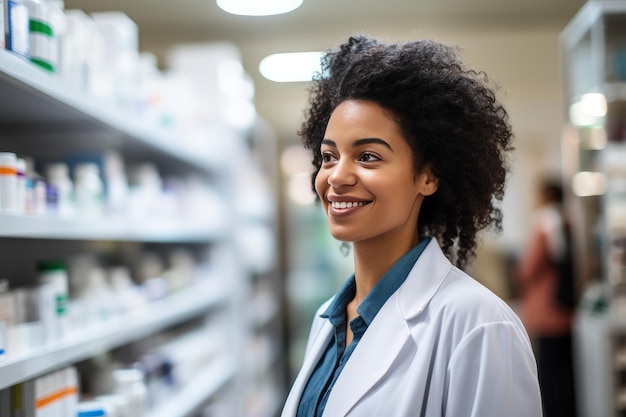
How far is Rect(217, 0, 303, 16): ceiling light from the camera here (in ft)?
6.84

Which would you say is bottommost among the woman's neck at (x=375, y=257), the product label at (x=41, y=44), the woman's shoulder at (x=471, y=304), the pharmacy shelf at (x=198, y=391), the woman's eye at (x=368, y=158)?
the pharmacy shelf at (x=198, y=391)

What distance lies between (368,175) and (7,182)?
81 centimetres

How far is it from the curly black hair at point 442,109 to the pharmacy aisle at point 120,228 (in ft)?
2.42

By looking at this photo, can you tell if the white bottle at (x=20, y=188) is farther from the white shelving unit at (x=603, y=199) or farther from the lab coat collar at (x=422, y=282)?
the white shelving unit at (x=603, y=199)

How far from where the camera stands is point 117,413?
6.25 feet

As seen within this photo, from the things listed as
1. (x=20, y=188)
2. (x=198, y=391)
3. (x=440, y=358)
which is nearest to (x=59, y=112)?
(x=20, y=188)

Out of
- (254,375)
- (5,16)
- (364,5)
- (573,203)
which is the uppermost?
(364,5)

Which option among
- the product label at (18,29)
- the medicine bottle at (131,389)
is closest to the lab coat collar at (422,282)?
the product label at (18,29)

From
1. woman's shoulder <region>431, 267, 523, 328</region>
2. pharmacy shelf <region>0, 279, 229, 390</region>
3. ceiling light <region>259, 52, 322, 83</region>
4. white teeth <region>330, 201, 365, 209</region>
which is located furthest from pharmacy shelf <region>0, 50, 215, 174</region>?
ceiling light <region>259, 52, 322, 83</region>

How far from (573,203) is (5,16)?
373 centimetres

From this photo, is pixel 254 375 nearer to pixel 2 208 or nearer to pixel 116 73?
pixel 116 73

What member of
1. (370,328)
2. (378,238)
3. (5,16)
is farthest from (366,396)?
(5,16)

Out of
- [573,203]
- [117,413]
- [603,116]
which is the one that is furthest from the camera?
[573,203]

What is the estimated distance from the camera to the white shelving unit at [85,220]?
1.44 meters
